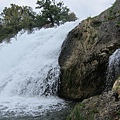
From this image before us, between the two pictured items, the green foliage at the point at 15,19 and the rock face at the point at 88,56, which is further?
the green foliage at the point at 15,19

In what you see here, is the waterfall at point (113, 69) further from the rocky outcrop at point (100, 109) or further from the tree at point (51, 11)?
the tree at point (51, 11)

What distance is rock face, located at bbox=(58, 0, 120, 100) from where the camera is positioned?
38.1 ft

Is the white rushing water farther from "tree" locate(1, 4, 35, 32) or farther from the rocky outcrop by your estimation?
"tree" locate(1, 4, 35, 32)

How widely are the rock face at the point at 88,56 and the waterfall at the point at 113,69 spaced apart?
455 millimetres

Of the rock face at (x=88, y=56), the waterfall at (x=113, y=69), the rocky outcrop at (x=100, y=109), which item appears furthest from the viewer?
the rock face at (x=88, y=56)

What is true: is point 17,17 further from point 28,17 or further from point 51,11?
point 51,11

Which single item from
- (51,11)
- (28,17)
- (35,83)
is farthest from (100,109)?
(28,17)

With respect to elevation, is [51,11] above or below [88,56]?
above

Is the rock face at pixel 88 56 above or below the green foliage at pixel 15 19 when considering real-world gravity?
below

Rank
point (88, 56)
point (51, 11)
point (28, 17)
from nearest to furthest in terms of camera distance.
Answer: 1. point (88, 56)
2. point (51, 11)
3. point (28, 17)

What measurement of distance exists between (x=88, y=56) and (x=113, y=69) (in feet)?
4.73

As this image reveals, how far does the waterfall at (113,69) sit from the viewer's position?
35.2 ft

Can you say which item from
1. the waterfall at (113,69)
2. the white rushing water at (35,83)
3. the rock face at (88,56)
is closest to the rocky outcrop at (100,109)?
the white rushing water at (35,83)

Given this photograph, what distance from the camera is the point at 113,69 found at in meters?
10.9
